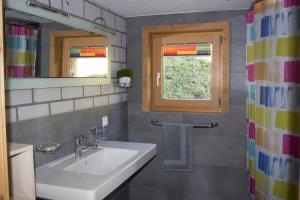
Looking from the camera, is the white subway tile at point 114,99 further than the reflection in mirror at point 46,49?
Yes

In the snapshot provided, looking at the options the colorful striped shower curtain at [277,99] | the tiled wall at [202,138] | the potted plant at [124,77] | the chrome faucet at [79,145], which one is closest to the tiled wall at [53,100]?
the potted plant at [124,77]

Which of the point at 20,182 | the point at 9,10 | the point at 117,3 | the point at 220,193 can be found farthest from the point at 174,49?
the point at 20,182

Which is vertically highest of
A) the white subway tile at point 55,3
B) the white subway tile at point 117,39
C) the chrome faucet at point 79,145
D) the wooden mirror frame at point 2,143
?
the white subway tile at point 55,3

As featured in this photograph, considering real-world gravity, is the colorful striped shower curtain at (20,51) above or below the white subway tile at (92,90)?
above

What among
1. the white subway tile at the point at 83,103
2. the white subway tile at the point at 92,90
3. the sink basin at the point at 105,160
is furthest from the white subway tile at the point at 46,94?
the sink basin at the point at 105,160

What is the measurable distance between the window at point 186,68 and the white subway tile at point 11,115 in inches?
59.5

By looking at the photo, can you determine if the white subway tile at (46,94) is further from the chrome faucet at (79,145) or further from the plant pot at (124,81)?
the plant pot at (124,81)

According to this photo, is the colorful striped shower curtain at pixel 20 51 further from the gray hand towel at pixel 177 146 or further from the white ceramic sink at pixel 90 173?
the gray hand towel at pixel 177 146

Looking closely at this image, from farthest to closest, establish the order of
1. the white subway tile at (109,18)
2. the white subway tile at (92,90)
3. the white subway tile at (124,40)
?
the white subway tile at (124,40) → the white subway tile at (109,18) → the white subway tile at (92,90)

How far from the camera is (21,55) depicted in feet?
5.17

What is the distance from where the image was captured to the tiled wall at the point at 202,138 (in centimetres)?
265

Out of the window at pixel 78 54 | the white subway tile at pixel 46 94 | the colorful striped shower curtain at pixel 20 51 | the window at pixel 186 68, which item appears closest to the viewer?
the colorful striped shower curtain at pixel 20 51

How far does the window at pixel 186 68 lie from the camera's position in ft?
8.92

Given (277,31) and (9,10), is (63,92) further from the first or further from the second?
(277,31)
